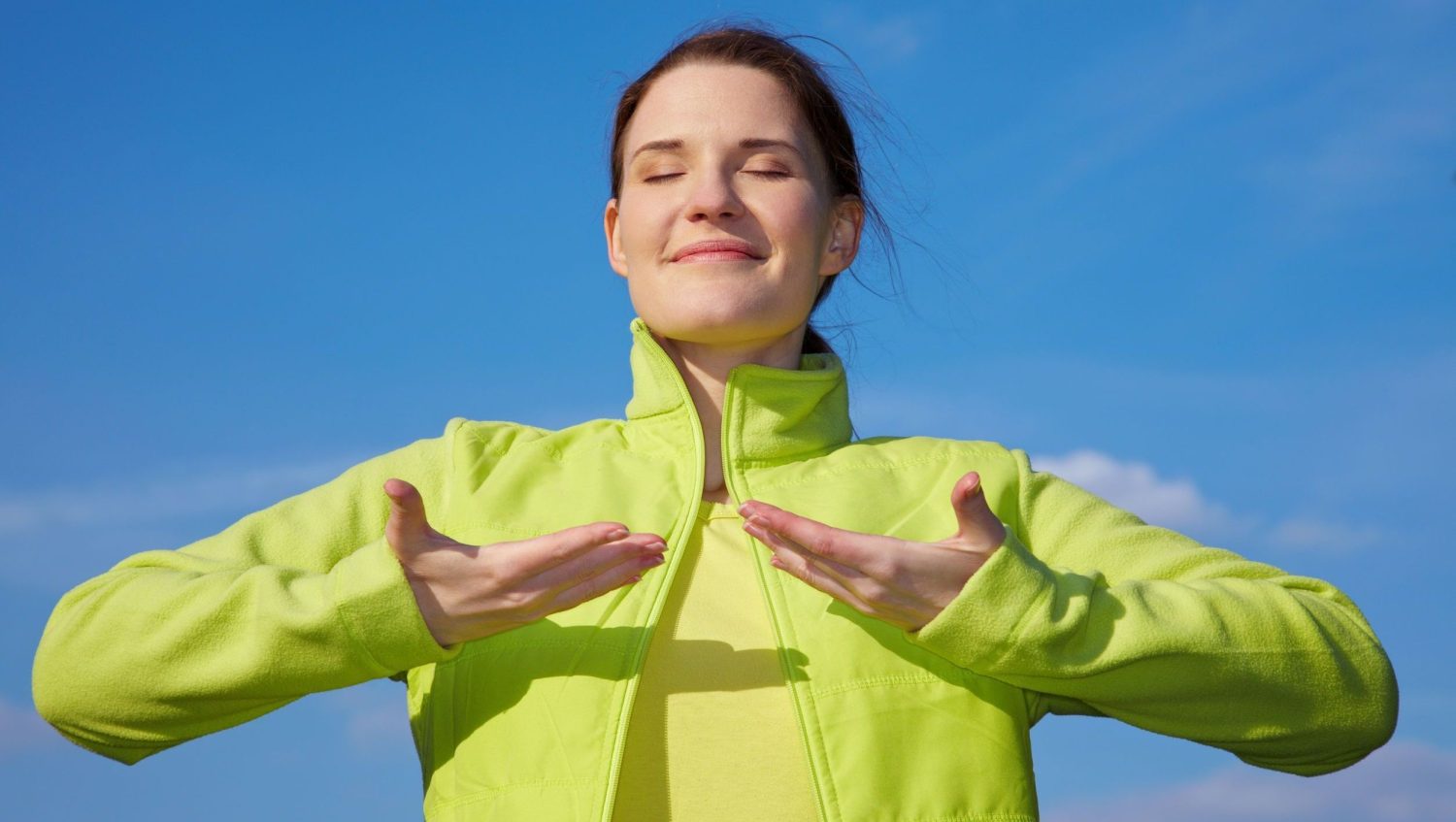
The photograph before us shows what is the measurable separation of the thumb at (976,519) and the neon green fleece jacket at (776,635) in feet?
0.16

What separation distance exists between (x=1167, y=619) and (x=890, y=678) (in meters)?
0.58

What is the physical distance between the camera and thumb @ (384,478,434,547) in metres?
2.93

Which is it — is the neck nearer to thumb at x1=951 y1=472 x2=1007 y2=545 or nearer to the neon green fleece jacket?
the neon green fleece jacket

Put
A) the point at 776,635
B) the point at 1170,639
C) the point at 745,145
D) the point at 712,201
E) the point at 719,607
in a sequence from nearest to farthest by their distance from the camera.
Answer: the point at 1170,639 < the point at 776,635 < the point at 719,607 < the point at 712,201 < the point at 745,145

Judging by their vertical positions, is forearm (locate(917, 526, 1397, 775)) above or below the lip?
below

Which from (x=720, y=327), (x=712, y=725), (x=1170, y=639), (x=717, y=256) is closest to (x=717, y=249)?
(x=717, y=256)

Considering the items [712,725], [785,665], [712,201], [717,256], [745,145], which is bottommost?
[712,725]

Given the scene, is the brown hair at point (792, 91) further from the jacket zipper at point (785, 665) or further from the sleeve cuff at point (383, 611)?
the sleeve cuff at point (383, 611)

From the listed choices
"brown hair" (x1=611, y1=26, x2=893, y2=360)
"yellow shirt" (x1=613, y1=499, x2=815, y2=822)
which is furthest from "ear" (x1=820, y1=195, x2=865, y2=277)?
"yellow shirt" (x1=613, y1=499, x2=815, y2=822)

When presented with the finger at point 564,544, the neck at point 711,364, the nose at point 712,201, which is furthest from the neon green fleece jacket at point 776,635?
the nose at point 712,201

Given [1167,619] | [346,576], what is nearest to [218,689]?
[346,576]

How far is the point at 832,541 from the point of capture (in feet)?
9.68

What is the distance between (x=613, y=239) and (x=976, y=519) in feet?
5.60

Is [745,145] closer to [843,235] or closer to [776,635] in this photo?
[843,235]
